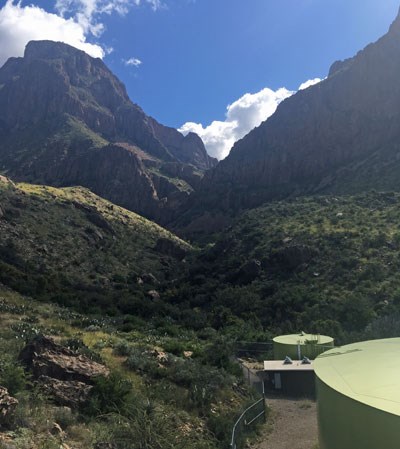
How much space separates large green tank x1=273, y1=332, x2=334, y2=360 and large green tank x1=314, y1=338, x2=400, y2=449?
14.9 meters

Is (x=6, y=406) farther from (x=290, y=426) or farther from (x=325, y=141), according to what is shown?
(x=325, y=141)

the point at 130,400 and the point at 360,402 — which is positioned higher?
the point at 360,402

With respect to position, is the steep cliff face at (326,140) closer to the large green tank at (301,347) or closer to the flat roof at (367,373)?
the large green tank at (301,347)

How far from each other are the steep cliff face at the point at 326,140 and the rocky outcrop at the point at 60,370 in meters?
106

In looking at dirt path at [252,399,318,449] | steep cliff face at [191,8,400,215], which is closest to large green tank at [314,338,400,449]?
dirt path at [252,399,318,449]

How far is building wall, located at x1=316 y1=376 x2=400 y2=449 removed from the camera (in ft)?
28.2

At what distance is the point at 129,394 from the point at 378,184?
9176 cm

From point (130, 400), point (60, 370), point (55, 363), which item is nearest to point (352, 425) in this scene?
point (130, 400)

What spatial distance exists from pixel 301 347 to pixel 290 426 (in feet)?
33.7

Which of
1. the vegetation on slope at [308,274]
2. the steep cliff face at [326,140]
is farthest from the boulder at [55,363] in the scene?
the steep cliff face at [326,140]

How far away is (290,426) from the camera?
18.5m

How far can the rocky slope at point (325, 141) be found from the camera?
132250mm

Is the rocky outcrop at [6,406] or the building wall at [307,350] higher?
the rocky outcrop at [6,406]

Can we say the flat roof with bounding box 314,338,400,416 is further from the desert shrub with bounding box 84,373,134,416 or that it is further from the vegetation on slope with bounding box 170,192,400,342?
the vegetation on slope with bounding box 170,192,400,342
